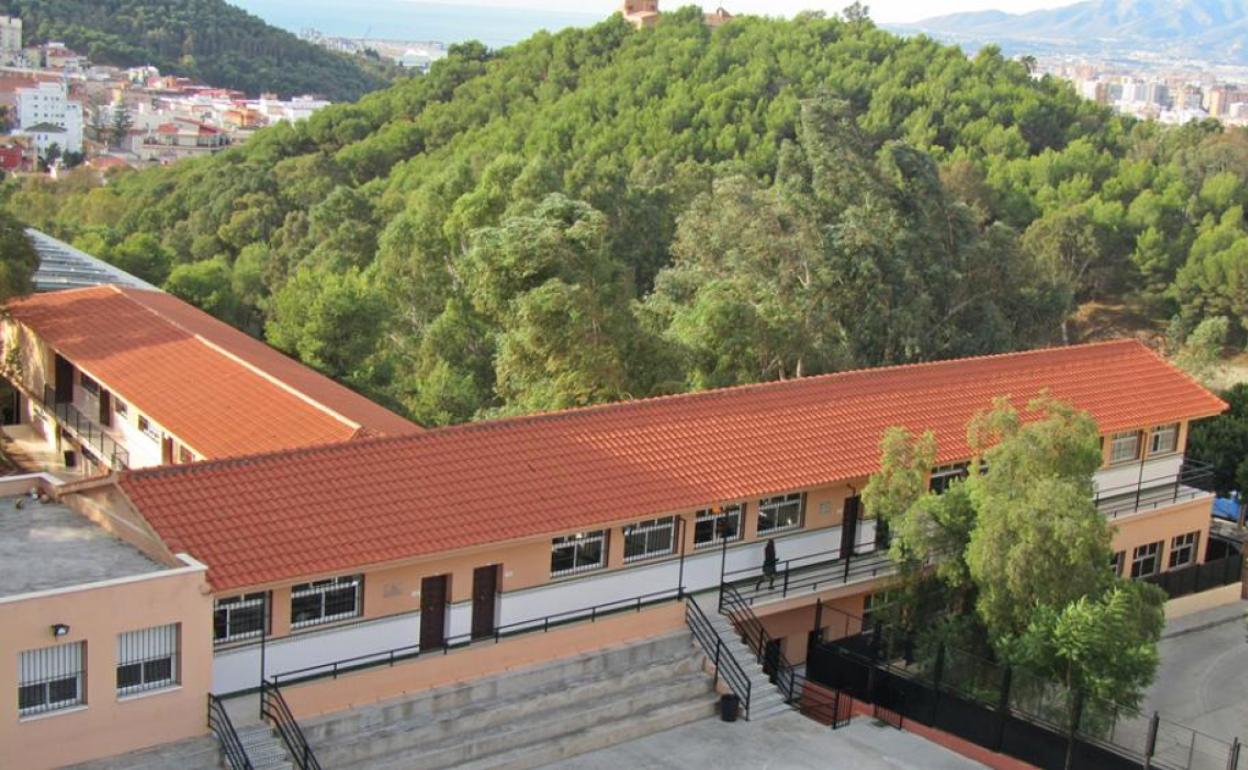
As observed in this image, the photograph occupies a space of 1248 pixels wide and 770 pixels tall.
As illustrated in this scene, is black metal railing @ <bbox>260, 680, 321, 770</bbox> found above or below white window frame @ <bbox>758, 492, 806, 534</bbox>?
below

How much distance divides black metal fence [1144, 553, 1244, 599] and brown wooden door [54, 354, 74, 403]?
2483cm

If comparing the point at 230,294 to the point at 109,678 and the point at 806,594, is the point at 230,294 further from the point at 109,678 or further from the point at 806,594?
the point at 109,678

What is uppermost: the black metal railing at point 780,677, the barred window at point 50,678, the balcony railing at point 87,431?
the barred window at point 50,678

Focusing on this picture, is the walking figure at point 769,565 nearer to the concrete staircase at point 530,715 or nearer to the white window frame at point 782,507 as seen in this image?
the white window frame at point 782,507

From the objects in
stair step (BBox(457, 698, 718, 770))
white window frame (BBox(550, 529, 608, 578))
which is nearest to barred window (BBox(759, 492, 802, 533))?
white window frame (BBox(550, 529, 608, 578))

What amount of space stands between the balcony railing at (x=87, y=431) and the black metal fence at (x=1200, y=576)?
72.9 ft

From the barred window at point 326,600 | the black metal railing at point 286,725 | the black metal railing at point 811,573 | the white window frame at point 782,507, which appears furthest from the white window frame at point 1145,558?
the black metal railing at point 286,725

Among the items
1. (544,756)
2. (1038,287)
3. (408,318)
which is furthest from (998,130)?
(544,756)

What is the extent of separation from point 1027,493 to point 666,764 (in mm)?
7161

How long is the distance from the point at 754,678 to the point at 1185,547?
14.7 metres

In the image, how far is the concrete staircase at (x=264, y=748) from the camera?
63.0 ft

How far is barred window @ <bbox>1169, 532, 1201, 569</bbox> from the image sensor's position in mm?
33844

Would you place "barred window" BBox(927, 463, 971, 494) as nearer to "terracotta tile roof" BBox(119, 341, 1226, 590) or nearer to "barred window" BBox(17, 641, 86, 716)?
"terracotta tile roof" BBox(119, 341, 1226, 590)

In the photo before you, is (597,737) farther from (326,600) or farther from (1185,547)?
(1185,547)
